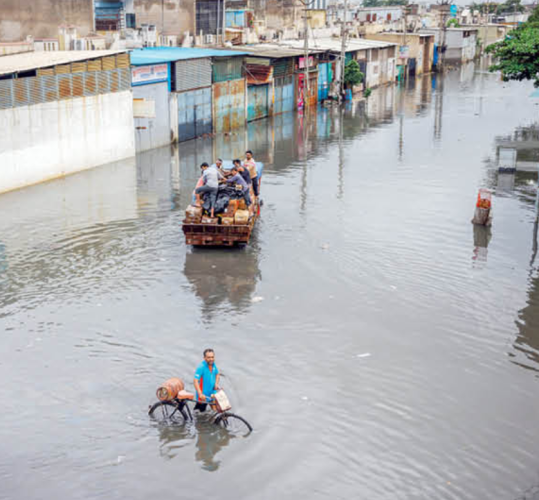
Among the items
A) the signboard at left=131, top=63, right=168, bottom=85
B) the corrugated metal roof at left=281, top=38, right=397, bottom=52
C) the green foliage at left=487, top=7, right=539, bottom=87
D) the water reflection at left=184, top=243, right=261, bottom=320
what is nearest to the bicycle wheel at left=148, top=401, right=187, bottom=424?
the water reflection at left=184, top=243, right=261, bottom=320

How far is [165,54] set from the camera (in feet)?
109

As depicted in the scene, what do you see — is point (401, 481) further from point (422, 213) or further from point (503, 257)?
point (422, 213)

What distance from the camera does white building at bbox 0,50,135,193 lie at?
21812 mm

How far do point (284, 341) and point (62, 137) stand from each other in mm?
15052

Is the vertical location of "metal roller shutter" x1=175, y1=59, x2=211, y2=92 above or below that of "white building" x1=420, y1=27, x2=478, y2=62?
below

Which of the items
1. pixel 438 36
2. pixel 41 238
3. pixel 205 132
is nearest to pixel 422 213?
pixel 41 238

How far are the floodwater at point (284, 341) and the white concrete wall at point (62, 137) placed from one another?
0.79 meters

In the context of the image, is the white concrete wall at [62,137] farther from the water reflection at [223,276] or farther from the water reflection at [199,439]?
the water reflection at [199,439]

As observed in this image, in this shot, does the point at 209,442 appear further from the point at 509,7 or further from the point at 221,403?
the point at 509,7

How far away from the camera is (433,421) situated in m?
9.73

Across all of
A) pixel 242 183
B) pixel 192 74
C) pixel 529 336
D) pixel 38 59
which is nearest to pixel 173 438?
pixel 529 336

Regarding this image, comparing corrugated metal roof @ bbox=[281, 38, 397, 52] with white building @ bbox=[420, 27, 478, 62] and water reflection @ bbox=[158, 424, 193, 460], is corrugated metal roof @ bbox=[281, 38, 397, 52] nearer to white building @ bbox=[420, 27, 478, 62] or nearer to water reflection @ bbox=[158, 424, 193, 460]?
white building @ bbox=[420, 27, 478, 62]

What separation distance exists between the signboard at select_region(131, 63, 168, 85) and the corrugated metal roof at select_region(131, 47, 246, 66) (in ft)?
0.70

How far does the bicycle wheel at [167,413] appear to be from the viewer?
9383 millimetres
